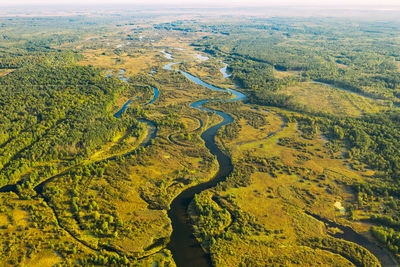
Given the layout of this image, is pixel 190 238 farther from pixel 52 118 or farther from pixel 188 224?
pixel 52 118

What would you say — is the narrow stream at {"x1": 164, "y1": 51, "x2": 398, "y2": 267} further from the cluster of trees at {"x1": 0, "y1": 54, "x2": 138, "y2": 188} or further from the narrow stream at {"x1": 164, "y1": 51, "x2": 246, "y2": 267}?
the cluster of trees at {"x1": 0, "y1": 54, "x2": 138, "y2": 188}

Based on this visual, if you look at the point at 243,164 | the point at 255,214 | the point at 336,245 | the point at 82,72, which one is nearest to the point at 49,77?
the point at 82,72

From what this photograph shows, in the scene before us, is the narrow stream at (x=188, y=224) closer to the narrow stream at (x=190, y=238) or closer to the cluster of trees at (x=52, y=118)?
the narrow stream at (x=190, y=238)

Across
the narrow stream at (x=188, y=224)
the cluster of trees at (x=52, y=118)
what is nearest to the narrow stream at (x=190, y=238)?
the narrow stream at (x=188, y=224)

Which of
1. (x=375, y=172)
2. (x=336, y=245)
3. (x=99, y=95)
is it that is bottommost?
(x=336, y=245)

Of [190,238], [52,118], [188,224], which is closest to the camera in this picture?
[190,238]

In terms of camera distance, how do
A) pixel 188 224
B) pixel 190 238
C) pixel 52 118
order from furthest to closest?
pixel 52 118, pixel 188 224, pixel 190 238

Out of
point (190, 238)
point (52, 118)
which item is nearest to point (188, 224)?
point (190, 238)

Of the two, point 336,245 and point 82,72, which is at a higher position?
point 82,72

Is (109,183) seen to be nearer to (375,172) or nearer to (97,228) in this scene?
(97,228)

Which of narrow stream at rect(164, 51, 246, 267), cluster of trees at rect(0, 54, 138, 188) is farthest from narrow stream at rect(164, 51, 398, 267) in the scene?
cluster of trees at rect(0, 54, 138, 188)

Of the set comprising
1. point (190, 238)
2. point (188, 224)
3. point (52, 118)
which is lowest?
point (190, 238)
